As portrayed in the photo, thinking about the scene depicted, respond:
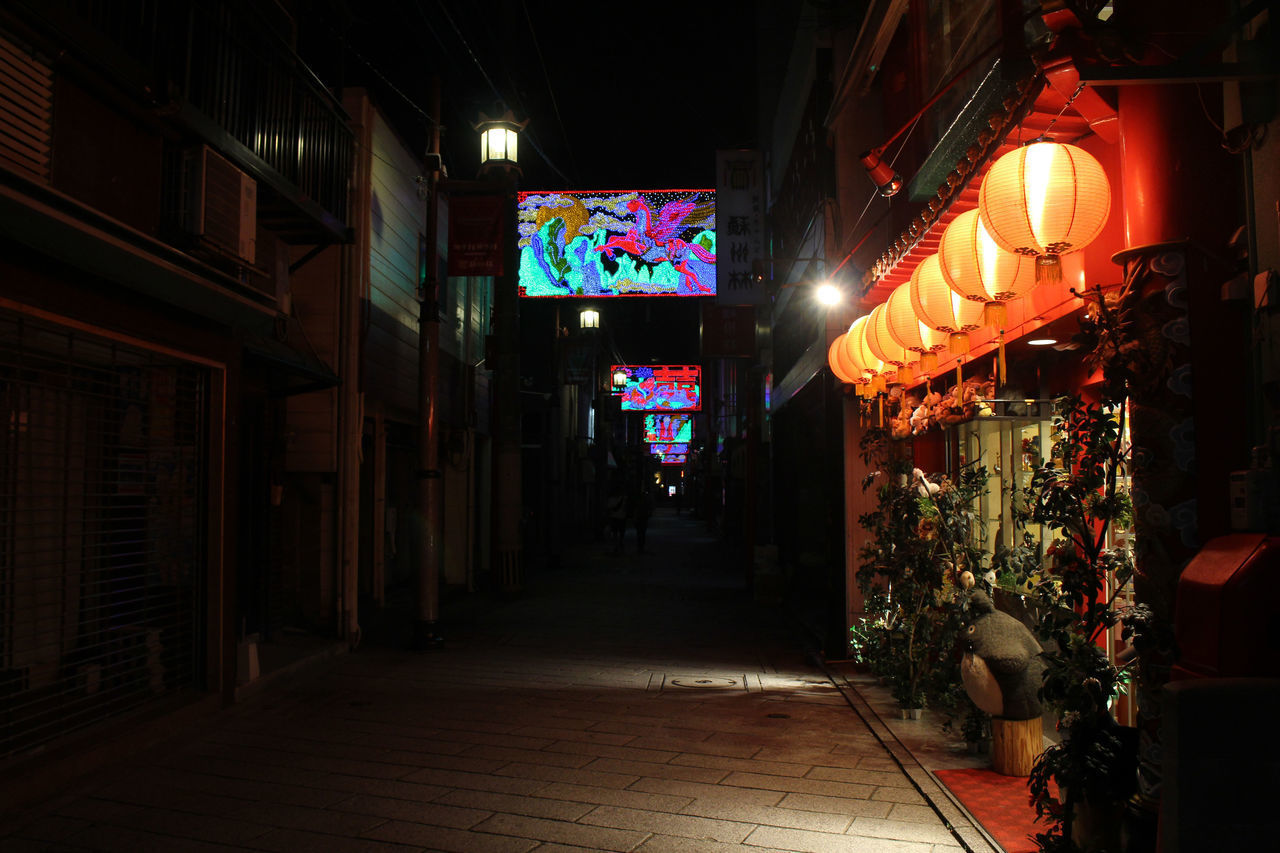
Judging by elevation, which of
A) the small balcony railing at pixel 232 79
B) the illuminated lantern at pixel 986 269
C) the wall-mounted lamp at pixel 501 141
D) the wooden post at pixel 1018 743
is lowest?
the wooden post at pixel 1018 743

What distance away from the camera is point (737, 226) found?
17.9 meters

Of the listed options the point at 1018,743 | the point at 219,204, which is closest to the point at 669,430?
the point at 219,204

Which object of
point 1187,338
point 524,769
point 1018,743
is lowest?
point 524,769

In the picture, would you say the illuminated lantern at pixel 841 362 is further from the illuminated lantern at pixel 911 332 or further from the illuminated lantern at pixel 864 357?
the illuminated lantern at pixel 911 332

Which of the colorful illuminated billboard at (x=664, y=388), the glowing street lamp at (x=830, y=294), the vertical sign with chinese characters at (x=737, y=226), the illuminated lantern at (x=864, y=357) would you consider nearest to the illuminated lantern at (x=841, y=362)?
the illuminated lantern at (x=864, y=357)

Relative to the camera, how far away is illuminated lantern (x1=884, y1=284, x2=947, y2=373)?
750 cm

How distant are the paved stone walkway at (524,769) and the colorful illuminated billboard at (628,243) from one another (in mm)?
9078

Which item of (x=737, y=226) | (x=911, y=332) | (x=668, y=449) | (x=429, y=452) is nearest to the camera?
(x=911, y=332)

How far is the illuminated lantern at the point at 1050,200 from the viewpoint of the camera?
4.70 metres

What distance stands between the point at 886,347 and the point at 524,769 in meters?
5.08

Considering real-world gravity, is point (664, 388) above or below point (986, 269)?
above

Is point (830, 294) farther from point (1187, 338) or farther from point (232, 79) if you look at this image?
point (232, 79)

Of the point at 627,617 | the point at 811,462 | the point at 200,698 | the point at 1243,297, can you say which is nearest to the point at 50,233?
the point at 200,698

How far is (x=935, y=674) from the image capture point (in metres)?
7.99
